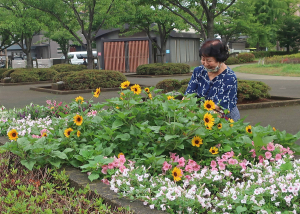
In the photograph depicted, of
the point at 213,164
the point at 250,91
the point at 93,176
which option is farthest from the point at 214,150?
the point at 250,91

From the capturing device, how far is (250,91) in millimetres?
9391

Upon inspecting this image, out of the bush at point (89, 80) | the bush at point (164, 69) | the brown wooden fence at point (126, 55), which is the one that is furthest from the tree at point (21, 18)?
the brown wooden fence at point (126, 55)

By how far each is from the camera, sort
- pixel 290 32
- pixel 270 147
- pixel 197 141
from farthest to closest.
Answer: pixel 290 32 → pixel 270 147 → pixel 197 141

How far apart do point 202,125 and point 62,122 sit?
5.47ft

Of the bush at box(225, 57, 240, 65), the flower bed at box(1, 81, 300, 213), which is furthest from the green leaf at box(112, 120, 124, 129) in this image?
the bush at box(225, 57, 240, 65)

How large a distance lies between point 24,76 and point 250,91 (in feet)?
48.2

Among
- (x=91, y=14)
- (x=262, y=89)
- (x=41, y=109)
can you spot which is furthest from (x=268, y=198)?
(x=91, y=14)

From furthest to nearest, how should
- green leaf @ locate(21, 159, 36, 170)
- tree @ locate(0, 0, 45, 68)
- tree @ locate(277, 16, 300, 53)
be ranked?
tree @ locate(277, 16, 300, 53), tree @ locate(0, 0, 45, 68), green leaf @ locate(21, 159, 36, 170)

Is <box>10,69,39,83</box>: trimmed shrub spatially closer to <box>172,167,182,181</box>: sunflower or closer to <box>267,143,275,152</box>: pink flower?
<box>267,143,275,152</box>: pink flower

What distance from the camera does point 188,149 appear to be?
11.6 ft

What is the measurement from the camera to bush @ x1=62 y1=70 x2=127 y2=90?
14.9 metres

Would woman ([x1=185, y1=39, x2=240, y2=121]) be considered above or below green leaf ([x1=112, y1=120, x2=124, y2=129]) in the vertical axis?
above

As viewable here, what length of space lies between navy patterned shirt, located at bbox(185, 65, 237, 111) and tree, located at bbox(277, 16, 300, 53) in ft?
149

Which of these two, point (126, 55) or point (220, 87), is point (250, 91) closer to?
point (220, 87)
